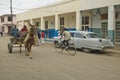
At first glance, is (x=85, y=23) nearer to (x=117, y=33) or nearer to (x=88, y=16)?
(x=88, y=16)

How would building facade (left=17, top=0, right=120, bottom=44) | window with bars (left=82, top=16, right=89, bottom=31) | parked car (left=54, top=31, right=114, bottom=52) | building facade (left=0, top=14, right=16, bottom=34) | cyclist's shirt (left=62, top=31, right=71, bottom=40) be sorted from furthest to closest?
building facade (left=0, top=14, right=16, bottom=34) < window with bars (left=82, top=16, right=89, bottom=31) < building facade (left=17, top=0, right=120, bottom=44) < parked car (left=54, top=31, right=114, bottom=52) < cyclist's shirt (left=62, top=31, right=71, bottom=40)

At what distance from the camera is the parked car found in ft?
61.7

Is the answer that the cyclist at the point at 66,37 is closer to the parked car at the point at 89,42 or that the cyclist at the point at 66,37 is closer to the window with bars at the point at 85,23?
the parked car at the point at 89,42

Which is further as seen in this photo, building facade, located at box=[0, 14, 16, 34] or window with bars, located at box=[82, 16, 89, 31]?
building facade, located at box=[0, 14, 16, 34]

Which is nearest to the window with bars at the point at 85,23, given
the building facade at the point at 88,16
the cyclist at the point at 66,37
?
the building facade at the point at 88,16

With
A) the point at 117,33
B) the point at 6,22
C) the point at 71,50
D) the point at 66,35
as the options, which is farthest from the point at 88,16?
the point at 6,22

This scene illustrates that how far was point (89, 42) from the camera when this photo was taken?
19.6 meters

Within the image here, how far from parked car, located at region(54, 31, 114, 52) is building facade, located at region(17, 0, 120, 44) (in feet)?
12.6

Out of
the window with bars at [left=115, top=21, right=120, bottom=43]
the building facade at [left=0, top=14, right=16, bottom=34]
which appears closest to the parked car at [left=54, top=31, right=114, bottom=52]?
the window with bars at [left=115, top=21, right=120, bottom=43]

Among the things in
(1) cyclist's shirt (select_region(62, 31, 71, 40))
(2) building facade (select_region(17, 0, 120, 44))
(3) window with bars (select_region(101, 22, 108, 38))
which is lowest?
(1) cyclist's shirt (select_region(62, 31, 71, 40))

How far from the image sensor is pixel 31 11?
4666cm

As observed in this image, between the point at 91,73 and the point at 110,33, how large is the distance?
45.8 feet

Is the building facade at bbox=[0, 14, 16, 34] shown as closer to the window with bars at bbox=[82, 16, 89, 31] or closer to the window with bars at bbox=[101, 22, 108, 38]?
the window with bars at bbox=[82, 16, 89, 31]

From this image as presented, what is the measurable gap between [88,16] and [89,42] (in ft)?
38.5
